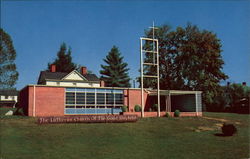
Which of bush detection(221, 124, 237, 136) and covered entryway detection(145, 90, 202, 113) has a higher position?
covered entryway detection(145, 90, 202, 113)

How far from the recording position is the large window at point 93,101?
3100cm

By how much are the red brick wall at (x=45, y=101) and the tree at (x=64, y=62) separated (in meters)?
41.7

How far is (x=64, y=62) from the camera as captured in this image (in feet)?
239

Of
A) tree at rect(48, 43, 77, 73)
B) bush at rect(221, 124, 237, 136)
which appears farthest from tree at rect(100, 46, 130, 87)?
bush at rect(221, 124, 237, 136)

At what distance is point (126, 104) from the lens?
1357 inches

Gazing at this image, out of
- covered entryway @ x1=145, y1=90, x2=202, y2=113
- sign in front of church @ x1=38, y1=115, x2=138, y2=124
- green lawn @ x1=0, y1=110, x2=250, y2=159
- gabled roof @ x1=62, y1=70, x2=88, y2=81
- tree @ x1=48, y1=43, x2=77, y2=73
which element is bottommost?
green lawn @ x1=0, y1=110, x2=250, y2=159

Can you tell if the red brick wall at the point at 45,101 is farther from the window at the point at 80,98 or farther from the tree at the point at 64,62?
the tree at the point at 64,62

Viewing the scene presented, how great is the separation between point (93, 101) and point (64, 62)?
43093 millimetres

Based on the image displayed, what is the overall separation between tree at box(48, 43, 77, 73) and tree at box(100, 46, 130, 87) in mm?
10359

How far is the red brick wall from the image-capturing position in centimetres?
2878

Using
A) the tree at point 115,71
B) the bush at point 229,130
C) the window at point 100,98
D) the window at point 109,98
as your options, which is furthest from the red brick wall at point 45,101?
the tree at point 115,71

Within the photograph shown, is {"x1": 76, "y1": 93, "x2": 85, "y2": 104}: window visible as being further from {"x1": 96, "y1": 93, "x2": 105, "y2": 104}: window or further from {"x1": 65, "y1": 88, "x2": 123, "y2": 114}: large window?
{"x1": 96, "y1": 93, "x2": 105, "y2": 104}: window

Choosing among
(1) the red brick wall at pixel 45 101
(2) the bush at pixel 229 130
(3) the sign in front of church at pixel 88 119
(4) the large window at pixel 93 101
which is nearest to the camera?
(2) the bush at pixel 229 130

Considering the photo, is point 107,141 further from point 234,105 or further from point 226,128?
point 234,105
